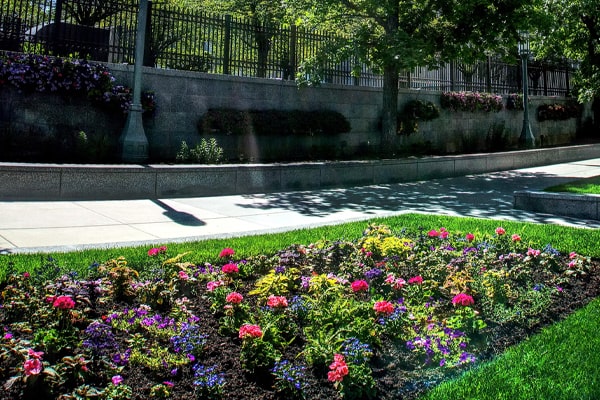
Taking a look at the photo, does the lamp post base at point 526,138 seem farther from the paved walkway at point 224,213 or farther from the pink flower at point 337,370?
the pink flower at point 337,370

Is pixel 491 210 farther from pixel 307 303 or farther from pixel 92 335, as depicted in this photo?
pixel 92 335

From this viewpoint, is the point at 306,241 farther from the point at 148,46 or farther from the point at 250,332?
the point at 148,46

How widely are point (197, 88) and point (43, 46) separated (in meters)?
3.39

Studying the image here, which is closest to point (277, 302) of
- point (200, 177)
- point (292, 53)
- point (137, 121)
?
point (200, 177)

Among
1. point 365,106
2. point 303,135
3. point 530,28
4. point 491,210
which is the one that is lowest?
point 491,210

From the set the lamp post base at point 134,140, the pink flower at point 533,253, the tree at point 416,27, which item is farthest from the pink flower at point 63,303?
the tree at point 416,27

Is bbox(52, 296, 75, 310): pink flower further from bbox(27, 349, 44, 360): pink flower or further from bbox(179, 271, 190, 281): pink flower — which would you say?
bbox(179, 271, 190, 281): pink flower

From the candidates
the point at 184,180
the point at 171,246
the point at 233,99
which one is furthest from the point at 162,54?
the point at 171,246

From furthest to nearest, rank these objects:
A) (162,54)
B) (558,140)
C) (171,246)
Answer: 1. (558,140)
2. (162,54)
3. (171,246)

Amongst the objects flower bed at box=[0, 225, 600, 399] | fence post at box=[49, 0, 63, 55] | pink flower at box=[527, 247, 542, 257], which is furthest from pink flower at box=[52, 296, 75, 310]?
fence post at box=[49, 0, 63, 55]

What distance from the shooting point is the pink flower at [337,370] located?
3045 millimetres

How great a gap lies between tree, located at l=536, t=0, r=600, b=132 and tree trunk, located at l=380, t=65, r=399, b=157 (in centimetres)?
672

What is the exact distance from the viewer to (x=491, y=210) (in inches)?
399

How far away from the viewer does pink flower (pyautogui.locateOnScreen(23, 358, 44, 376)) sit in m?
2.79
